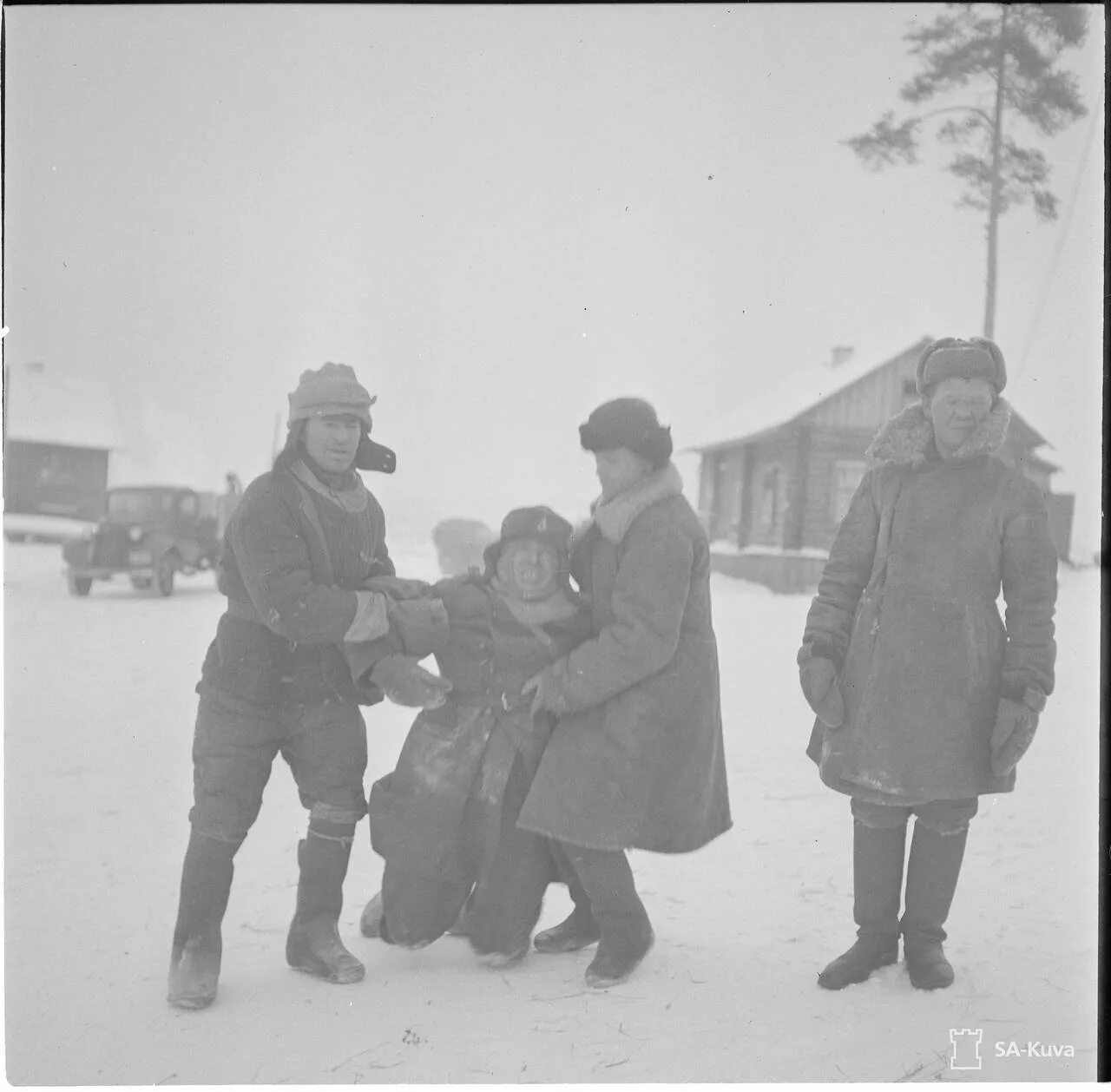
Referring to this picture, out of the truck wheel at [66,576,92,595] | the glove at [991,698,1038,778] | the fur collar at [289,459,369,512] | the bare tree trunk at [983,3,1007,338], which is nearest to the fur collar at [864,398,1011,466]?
the glove at [991,698,1038,778]

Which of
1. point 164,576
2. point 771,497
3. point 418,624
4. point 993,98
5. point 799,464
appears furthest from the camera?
point 164,576

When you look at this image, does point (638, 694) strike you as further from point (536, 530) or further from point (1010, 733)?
point (1010, 733)

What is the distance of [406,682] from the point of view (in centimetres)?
258

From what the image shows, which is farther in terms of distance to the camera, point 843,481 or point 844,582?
point 843,481

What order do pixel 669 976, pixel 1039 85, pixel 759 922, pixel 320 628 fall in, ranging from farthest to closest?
pixel 1039 85 → pixel 759 922 → pixel 669 976 → pixel 320 628

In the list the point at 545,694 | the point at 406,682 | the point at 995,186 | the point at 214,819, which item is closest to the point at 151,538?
the point at 214,819

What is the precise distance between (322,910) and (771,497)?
2178mm

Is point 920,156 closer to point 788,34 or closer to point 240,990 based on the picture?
point 788,34

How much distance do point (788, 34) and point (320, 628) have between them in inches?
98.3

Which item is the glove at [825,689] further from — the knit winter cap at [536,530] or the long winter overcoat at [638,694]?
the knit winter cap at [536,530]

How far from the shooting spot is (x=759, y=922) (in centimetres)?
297

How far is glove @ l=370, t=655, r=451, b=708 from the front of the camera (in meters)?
2.58

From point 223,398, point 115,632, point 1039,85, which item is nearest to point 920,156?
point 1039,85

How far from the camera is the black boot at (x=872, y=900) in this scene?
266cm
